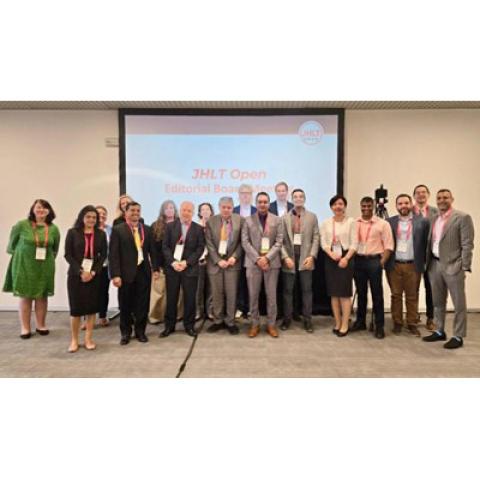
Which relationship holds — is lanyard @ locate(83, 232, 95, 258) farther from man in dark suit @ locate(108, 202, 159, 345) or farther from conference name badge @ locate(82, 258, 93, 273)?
man in dark suit @ locate(108, 202, 159, 345)

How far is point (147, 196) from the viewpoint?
526 centimetres

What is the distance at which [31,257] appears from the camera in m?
4.03

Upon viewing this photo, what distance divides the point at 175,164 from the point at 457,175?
3886 mm

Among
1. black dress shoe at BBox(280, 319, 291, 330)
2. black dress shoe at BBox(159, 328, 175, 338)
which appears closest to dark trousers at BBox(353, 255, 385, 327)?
black dress shoe at BBox(280, 319, 291, 330)

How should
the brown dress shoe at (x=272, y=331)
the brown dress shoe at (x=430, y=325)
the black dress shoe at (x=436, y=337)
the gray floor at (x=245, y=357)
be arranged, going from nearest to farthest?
the gray floor at (x=245, y=357) → the black dress shoe at (x=436, y=337) → the brown dress shoe at (x=272, y=331) → the brown dress shoe at (x=430, y=325)

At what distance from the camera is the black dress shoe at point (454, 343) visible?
12.0 ft

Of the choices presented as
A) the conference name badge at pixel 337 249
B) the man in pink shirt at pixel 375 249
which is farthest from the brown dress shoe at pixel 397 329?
the conference name badge at pixel 337 249

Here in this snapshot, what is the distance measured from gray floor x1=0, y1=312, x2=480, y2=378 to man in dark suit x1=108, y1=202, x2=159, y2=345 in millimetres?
246

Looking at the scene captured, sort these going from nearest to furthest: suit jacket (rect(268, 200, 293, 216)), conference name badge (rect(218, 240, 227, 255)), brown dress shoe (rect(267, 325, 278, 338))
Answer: brown dress shoe (rect(267, 325, 278, 338)) → conference name badge (rect(218, 240, 227, 255)) → suit jacket (rect(268, 200, 293, 216))

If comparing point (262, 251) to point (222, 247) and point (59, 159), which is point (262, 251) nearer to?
point (222, 247)

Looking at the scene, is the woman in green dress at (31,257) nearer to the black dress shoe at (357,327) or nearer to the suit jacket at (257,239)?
the suit jacket at (257,239)

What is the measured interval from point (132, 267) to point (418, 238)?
9.68 feet

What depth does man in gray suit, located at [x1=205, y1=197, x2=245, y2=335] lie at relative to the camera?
4.07m

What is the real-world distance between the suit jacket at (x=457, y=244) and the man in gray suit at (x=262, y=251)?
1577 millimetres
